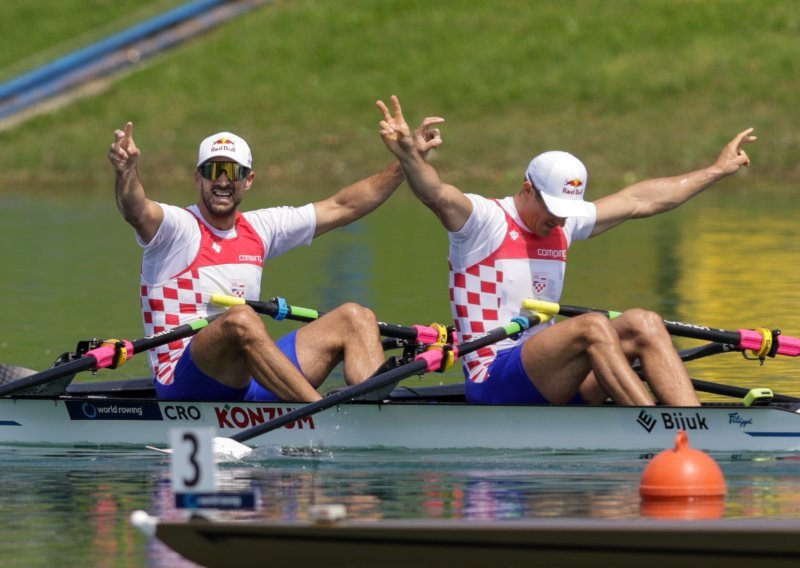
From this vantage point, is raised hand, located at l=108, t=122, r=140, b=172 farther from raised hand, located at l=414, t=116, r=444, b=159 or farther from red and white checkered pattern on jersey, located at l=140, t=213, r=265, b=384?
raised hand, located at l=414, t=116, r=444, b=159

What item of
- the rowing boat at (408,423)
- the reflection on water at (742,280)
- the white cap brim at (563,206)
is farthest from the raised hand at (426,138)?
the reflection on water at (742,280)

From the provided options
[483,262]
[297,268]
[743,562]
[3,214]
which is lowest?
[743,562]

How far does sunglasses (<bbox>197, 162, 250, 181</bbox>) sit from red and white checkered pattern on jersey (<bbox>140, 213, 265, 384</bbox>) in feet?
1.00

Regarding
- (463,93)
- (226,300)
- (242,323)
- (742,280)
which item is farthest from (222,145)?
(463,93)

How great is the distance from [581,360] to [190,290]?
2.61m

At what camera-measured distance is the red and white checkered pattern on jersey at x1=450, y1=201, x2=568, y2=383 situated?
1171cm

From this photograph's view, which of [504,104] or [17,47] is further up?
[17,47]

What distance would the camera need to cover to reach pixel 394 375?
1127cm

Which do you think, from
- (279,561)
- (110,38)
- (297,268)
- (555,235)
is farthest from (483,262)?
(110,38)

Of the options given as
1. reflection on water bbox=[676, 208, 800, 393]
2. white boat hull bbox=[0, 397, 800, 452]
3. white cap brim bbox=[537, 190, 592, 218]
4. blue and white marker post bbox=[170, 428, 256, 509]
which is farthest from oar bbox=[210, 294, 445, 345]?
blue and white marker post bbox=[170, 428, 256, 509]

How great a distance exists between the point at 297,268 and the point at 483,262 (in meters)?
13.3

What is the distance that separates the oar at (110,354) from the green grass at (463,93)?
74.5ft

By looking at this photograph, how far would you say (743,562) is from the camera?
25.3 feet

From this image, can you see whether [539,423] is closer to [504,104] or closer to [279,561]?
[279,561]
